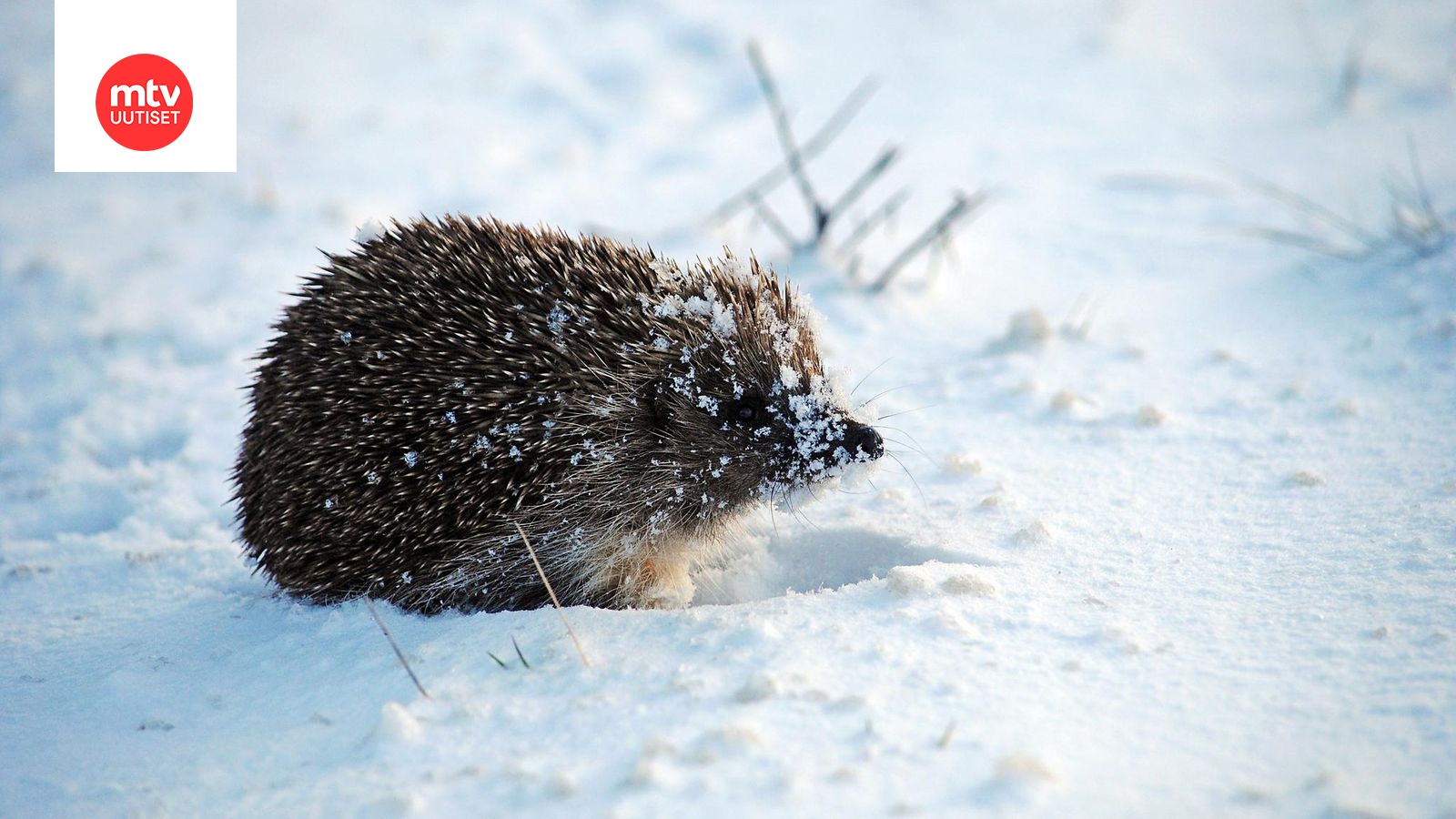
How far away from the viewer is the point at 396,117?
27.1 ft

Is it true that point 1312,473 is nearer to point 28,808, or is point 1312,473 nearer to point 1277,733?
point 1277,733

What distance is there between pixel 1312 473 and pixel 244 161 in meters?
7.25

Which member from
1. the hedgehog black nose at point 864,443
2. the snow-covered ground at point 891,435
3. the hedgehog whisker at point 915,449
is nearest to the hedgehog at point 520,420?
the hedgehog black nose at point 864,443

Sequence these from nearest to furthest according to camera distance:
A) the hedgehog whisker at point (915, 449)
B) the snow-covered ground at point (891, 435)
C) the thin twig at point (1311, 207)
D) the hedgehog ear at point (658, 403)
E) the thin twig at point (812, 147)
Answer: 1. the snow-covered ground at point (891, 435)
2. the hedgehog ear at point (658, 403)
3. the hedgehog whisker at point (915, 449)
4. the thin twig at point (1311, 207)
5. the thin twig at point (812, 147)

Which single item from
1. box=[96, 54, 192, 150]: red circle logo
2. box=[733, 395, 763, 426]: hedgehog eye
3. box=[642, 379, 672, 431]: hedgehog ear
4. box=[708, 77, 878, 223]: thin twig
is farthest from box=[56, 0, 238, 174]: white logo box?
box=[733, 395, 763, 426]: hedgehog eye

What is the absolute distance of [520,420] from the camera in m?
3.53

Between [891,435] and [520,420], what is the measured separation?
188cm

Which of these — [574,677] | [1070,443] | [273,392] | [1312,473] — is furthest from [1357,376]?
[273,392]

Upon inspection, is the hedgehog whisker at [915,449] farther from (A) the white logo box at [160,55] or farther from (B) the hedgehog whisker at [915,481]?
(A) the white logo box at [160,55]

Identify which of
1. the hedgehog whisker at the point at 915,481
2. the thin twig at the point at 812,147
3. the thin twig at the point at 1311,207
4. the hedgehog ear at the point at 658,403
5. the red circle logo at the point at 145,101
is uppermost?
the red circle logo at the point at 145,101

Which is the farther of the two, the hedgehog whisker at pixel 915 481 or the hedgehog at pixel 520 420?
the hedgehog whisker at pixel 915 481

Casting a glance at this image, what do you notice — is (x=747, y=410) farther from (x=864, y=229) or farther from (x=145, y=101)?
(x=145, y=101)

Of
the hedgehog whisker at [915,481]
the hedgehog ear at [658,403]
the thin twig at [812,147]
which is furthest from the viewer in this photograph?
the thin twig at [812,147]

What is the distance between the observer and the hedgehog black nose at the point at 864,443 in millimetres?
3545
